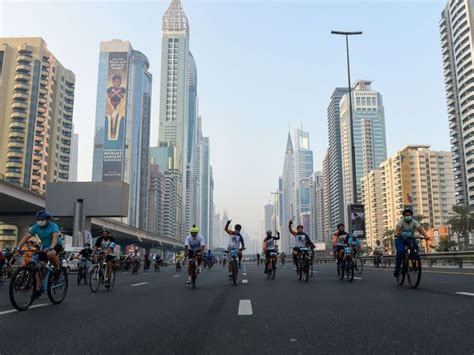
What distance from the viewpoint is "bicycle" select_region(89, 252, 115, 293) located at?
39.1ft

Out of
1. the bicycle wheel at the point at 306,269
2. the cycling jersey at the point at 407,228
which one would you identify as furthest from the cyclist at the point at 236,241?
the cycling jersey at the point at 407,228

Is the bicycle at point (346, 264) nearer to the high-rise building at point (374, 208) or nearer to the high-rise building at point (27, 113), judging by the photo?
the high-rise building at point (27, 113)

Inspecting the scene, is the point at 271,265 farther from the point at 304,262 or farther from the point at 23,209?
the point at 23,209

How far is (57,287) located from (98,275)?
3736mm

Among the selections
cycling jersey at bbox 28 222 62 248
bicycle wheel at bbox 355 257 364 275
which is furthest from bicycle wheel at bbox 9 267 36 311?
bicycle wheel at bbox 355 257 364 275

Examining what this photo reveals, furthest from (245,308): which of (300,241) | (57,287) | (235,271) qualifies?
(300,241)

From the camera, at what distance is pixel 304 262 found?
45.3 ft

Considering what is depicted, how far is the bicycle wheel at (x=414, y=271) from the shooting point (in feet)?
31.2

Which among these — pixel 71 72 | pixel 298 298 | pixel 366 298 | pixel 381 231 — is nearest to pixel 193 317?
pixel 298 298

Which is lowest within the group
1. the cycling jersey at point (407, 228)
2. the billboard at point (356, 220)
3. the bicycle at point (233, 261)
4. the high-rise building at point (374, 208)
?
the bicycle at point (233, 261)

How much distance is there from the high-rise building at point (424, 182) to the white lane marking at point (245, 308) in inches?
6006

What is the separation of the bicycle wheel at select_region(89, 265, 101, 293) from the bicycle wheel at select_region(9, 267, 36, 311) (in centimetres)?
410

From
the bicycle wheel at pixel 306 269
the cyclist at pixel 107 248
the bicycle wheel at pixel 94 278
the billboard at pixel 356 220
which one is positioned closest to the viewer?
the bicycle wheel at pixel 94 278

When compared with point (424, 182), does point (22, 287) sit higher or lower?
lower
